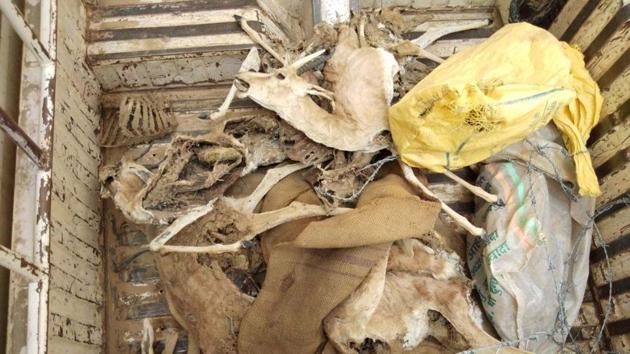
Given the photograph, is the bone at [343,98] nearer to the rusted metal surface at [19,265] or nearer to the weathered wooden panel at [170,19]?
the weathered wooden panel at [170,19]

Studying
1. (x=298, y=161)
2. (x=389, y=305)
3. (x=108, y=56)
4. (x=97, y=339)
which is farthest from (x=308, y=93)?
(x=97, y=339)

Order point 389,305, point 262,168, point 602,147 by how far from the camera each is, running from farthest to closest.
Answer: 1. point 262,168
2. point 602,147
3. point 389,305

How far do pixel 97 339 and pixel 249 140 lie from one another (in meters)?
0.95

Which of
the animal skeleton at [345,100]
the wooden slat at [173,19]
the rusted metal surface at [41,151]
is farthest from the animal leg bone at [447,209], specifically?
the rusted metal surface at [41,151]

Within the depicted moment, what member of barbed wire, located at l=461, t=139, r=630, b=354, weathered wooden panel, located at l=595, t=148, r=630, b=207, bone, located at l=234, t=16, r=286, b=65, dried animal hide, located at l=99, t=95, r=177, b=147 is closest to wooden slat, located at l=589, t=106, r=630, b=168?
weathered wooden panel, located at l=595, t=148, r=630, b=207

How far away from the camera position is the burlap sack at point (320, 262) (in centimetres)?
153

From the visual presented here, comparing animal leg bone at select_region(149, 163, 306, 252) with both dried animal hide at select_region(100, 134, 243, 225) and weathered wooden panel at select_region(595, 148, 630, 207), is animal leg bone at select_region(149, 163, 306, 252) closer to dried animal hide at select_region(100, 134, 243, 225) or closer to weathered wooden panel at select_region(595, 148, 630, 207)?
dried animal hide at select_region(100, 134, 243, 225)

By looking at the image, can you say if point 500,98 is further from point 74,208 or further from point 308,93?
point 74,208

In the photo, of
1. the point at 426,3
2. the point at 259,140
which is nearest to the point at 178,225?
the point at 259,140

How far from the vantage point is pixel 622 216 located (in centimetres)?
171

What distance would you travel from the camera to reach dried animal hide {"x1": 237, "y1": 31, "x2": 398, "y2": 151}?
5.46 feet

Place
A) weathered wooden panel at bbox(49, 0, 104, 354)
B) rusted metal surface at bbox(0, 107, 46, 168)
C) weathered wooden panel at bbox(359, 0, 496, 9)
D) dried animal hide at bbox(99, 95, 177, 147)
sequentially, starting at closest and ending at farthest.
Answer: rusted metal surface at bbox(0, 107, 46, 168), weathered wooden panel at bbox(49, 0, 104, 354), dried animal hide at bbox(99, 95, 177, 147), weathered wooden panel at bbox(359, 0, 496, 9)

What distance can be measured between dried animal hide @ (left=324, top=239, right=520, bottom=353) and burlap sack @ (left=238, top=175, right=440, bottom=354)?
56 mm

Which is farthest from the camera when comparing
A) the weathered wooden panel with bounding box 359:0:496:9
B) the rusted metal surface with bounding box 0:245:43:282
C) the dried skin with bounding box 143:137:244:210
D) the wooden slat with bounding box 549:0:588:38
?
the weathered wooden panel with bounding box 359:0:496:9
